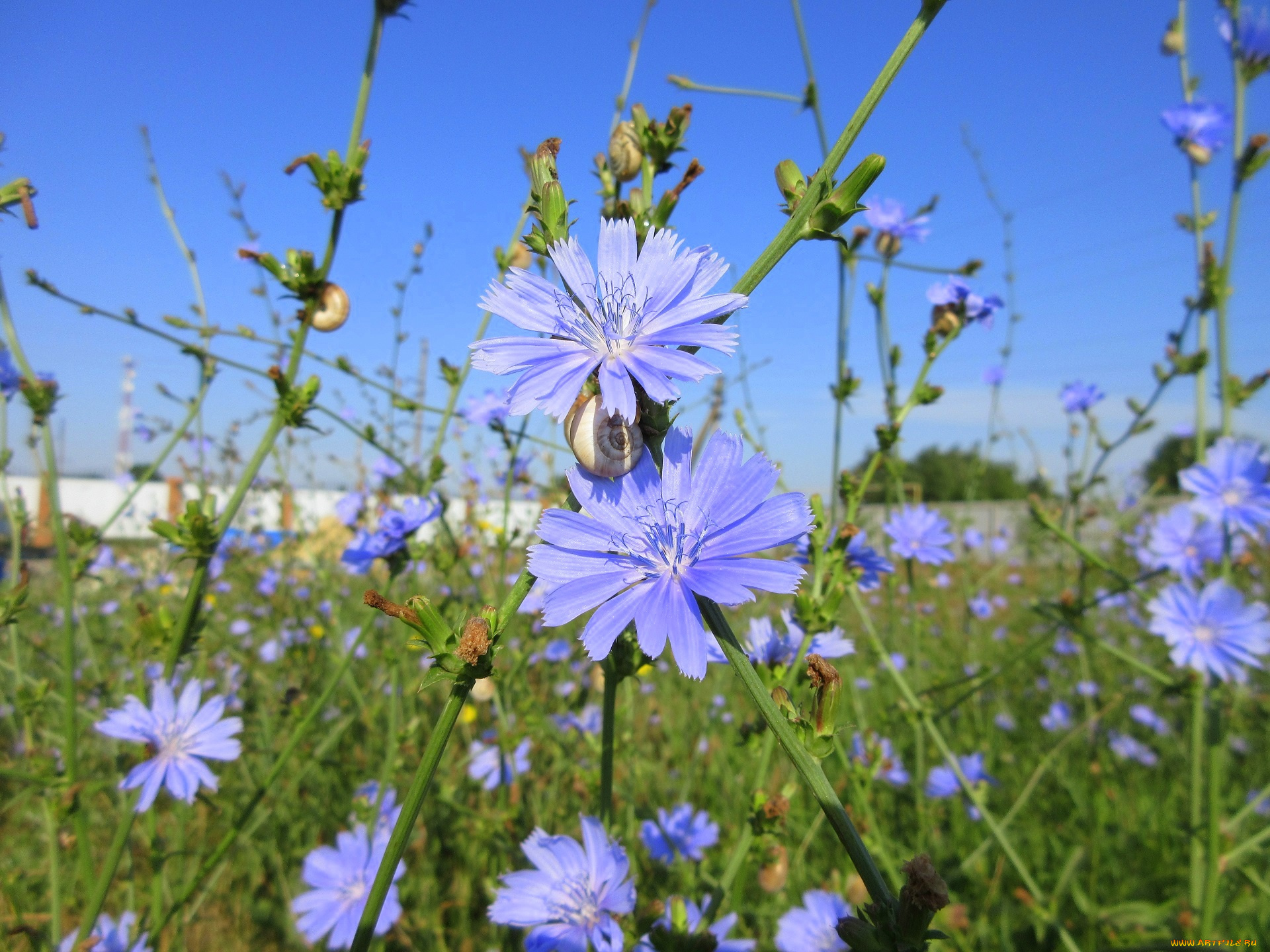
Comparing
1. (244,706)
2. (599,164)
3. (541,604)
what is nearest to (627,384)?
(541,604)

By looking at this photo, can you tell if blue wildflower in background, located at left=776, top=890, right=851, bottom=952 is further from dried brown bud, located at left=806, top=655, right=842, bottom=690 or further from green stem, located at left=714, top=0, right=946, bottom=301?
green stem, located at left=714, top=0, right=946, bottom=301

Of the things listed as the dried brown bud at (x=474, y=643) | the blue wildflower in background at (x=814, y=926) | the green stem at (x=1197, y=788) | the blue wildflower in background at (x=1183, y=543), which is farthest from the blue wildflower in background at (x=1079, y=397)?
the dried brown bud at (x=474, y=643)

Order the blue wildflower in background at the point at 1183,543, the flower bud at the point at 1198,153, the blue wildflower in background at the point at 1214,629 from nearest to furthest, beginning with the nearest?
the blue wildflower in background at the point at 1214,629 < the flower bud at the point at 1198,153 < the blue wildflower in background at the point at 1183,543

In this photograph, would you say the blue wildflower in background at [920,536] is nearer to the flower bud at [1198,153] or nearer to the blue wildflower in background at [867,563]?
the blue wildflower in background at [867,563]

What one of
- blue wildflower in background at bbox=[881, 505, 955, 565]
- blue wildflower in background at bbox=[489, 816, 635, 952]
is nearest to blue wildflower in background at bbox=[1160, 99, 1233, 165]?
blue wildflower in background at bbox=[881, 505, 955, 565]

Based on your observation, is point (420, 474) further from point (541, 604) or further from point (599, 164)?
point (541, 604)
